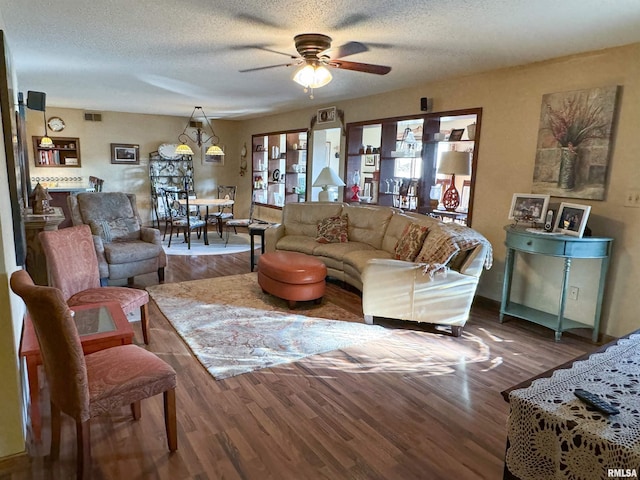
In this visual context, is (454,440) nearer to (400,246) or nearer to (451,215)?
(400,246)

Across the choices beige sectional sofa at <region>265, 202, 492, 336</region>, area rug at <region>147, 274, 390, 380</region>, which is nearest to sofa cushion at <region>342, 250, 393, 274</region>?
beige sectional sofa at <region>265, 202, 492, 336</region>

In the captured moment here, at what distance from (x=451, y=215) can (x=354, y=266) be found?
56.0 inches

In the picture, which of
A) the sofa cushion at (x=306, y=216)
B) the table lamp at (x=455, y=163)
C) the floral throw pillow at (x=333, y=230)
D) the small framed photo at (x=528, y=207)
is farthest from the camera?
the sofa cushion at (x=306, y=216)

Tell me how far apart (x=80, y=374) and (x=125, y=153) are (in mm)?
8131

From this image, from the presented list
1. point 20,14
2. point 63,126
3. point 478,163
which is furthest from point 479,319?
point 63,126

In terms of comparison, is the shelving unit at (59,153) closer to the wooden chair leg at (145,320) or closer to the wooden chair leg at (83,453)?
the wooden chair leg at (145,320)

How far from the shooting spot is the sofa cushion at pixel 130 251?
4434 mm

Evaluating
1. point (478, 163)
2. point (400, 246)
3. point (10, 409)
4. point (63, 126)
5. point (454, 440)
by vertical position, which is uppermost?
point (63, 126)

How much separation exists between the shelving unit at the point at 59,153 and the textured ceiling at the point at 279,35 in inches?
130

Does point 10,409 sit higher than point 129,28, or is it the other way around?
point 129,28

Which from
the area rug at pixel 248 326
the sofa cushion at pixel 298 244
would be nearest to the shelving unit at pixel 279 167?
the sofa cushion at pixel 298 244

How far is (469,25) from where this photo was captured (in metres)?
2.95

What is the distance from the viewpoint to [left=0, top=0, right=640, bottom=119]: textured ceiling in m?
2.69

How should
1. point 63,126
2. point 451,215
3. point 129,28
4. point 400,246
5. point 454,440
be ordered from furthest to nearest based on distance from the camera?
point 63,126, point 451,215, point 400,246, point 129,28, point 454,440
